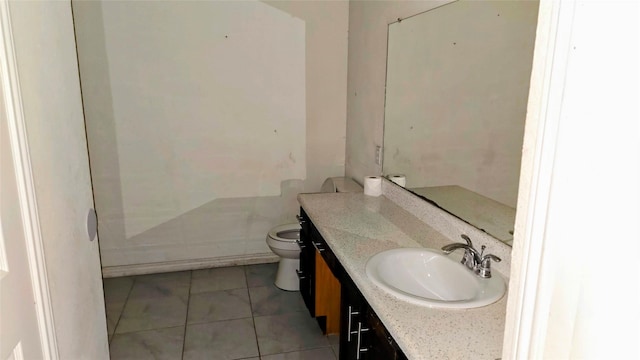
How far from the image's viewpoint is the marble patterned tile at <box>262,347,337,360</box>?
2340 mm

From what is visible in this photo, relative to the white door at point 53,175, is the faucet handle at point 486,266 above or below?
below

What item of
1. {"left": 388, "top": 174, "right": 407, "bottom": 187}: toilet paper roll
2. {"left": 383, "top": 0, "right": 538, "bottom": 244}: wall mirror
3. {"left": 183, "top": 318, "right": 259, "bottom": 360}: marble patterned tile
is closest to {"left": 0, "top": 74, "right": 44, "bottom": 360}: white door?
{"left": 383, "top": 0, "right": 538, "bottom": 244}: wall mirror

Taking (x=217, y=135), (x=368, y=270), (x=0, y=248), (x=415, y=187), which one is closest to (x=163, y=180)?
(x=217, y=135)

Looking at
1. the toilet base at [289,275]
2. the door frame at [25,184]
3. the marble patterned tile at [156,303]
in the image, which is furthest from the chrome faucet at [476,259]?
the marble patterned tile at [156,303]

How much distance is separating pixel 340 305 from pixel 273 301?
1.02m

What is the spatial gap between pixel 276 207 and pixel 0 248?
2671mm

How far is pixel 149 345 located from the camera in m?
2.45

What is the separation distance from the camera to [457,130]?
202 centimetres

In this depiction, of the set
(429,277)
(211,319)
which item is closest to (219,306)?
(211,319)

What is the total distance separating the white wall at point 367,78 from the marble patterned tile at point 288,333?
106cm

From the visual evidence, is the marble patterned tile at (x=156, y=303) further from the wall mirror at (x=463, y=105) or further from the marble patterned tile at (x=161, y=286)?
the wall mirror at (x=463, y=105)

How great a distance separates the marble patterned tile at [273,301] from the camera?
9.19 feet

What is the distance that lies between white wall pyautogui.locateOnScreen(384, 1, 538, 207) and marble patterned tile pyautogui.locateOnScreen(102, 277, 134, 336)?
1955 millimetres

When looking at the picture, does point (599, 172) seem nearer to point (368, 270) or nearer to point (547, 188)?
point (547, 188)
